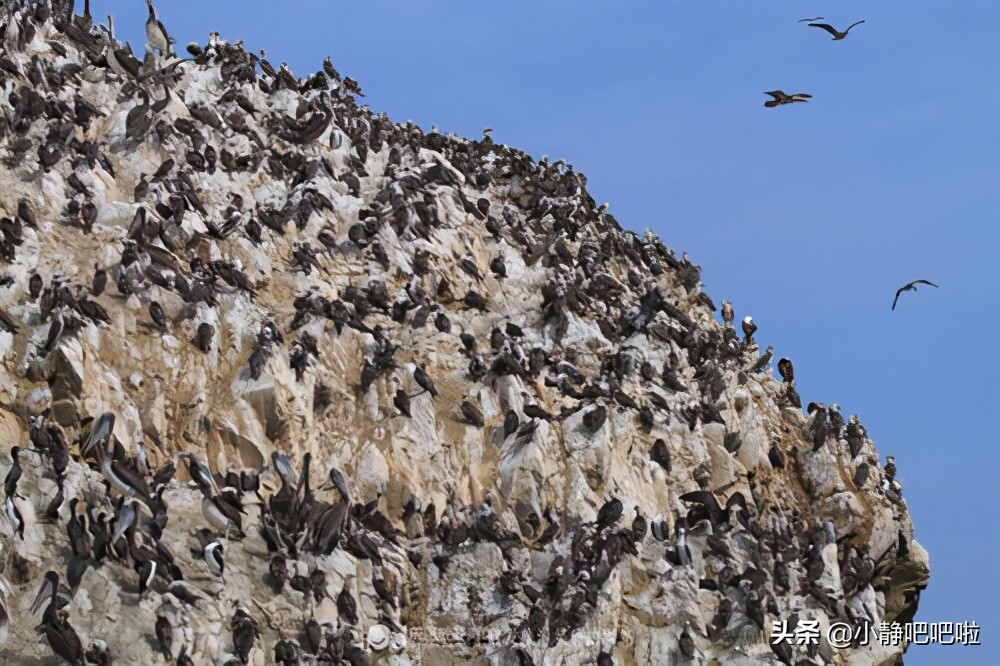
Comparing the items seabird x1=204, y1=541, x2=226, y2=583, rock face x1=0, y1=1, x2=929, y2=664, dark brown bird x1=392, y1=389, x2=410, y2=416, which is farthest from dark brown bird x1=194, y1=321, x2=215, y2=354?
seabird x1=204, y1=541, x2=226, y2=583

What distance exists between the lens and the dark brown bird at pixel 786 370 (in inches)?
1468

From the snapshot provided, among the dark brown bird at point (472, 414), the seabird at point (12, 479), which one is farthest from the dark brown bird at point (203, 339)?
the dark brown bird at point (472, 414)

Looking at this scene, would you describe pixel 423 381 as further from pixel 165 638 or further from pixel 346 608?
pixel 165 638

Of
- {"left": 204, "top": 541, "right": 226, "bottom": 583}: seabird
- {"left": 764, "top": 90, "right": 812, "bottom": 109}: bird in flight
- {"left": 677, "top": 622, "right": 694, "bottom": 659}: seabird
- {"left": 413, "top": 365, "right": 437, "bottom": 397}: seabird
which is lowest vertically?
{"left": 204, "top": 541, "right": 226, "bottom": 583}: seabird

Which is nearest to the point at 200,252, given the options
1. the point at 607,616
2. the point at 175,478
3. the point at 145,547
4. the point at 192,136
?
the point at 192,136

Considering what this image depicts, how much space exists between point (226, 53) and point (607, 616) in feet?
79.0

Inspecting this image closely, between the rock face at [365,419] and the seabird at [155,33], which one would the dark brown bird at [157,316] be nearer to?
the rock face at [365,419]

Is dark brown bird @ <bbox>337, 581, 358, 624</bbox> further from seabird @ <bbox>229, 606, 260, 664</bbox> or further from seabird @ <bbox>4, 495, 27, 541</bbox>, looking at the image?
seabird @ <bbox>4, 495, 27, 541</bbox>

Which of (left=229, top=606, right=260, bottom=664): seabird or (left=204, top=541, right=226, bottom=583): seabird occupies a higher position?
(left=204, top=541, right=226, bottom=583): seabird

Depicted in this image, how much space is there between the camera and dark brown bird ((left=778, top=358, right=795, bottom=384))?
37.3 meters

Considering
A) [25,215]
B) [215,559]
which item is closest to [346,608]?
[215,559]

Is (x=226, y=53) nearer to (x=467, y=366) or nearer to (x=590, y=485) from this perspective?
(x=467, y=366)

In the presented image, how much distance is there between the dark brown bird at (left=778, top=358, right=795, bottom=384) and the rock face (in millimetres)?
544

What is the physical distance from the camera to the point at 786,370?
3741cm
